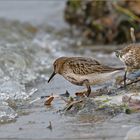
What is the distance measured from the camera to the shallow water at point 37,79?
594 cm

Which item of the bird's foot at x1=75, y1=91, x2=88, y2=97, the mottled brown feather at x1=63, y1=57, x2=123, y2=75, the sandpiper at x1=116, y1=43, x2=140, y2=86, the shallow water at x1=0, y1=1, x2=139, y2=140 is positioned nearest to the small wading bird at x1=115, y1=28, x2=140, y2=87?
the sandpiper at x1=116, y1=43, x2=140, y2=86

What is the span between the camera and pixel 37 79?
959 cm

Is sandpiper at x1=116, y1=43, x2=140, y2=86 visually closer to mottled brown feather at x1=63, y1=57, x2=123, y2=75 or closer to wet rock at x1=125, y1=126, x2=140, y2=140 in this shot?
mottled brown feather at x1=63, y1=57, x2=123, y2=75

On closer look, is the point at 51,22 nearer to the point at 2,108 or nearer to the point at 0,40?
the point at 0,40

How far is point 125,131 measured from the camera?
5.67m

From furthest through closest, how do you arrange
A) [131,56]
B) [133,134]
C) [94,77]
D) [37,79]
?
[37,79]
[131,56]
[94,77]
[133,134]

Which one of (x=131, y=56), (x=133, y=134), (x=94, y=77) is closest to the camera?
(x=133, y=134)

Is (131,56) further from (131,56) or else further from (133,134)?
(133,134)

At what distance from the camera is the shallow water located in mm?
5938

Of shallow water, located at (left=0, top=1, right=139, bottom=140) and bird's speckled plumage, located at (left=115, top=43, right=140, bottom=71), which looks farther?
bird's speckled plumage, located at (left=115, top=43, right=140, bottom=71)

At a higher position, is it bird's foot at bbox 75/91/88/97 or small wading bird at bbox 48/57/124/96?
small wading bird at bbox 48/57/124/96

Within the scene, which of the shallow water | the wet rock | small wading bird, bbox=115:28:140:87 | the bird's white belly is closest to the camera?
the wet rock

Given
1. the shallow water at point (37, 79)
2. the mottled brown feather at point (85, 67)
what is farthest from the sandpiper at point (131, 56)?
the shallow water at point (37, 79)

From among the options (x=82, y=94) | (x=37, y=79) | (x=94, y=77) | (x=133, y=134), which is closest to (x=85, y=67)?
(x=94, y=77)
